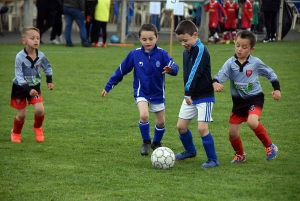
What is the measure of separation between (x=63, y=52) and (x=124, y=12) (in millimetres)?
4097

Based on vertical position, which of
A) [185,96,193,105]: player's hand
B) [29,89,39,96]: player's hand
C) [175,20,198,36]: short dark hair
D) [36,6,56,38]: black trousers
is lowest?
[36,6,56,38]: black trousers

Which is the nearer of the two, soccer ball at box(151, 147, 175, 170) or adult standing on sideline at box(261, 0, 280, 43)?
soccer ball at box(151, 147, 175, 170)

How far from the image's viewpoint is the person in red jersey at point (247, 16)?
85.4 feet

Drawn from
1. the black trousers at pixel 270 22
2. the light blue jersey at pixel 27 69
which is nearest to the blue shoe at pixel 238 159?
the light blue jersey at pixel 27 69

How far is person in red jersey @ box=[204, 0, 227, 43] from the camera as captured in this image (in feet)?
81.4

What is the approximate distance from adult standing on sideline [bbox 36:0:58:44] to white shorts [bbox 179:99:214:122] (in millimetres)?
14480

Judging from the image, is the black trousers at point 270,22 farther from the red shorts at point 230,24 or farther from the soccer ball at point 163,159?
the soccer ball at point 163,159

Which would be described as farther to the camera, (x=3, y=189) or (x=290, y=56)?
(x=290, y=56)

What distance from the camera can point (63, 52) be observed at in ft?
68.6

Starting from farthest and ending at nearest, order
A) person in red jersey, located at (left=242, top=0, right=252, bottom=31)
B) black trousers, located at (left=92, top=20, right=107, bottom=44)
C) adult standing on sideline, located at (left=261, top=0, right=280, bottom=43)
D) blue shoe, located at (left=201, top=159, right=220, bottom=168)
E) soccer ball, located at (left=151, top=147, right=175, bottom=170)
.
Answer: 1. person in red jersey, located at (left=242, top=0, right=252, bottom=31)
2. adult standing on sideline, located at (left=261, top=0, right=280, bottom=43)
3. black trousers, located at (left=92, top=20, right=107, bottom=44)
4. blue shoe, located at (left=201, top=159, right=220, bottom=168)
5. soccer ball, located at (left=151, top=147, right=175, bottom=170)

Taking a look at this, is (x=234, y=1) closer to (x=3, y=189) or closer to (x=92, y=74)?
(x=92, y=74)

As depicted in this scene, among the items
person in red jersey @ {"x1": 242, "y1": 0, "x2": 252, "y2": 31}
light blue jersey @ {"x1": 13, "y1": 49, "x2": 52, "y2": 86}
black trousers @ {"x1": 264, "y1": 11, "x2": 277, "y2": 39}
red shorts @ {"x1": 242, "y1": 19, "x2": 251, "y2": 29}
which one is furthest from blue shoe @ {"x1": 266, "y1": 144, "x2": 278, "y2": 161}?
red shorts @ {"x1": 242, "y1": 19, "x2": 251, "y2": 29}

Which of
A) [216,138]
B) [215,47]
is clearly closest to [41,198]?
[216,138]

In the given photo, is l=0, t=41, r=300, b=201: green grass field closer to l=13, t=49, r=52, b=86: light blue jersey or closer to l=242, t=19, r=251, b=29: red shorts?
l=13, t=49, r=52, b=86: light blue jersey
